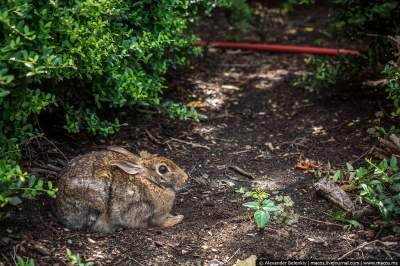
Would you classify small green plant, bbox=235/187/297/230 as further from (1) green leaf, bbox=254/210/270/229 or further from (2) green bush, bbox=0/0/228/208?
(2) green bush, bbox=0/0/228/208

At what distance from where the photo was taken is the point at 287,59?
927cm

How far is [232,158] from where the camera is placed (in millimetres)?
6262

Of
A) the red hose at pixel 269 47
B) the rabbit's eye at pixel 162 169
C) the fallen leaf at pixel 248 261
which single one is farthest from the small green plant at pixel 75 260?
the red hose at pixel 269 47

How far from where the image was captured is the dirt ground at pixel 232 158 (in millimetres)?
4484

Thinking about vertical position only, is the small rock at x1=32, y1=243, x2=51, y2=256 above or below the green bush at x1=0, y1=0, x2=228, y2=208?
below

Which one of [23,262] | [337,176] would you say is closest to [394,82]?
[337,176]

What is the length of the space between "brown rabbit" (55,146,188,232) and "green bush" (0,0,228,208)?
53cm

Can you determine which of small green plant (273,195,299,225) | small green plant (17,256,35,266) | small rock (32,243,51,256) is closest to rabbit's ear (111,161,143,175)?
small rock (32,243,51,256)

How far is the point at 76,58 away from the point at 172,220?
1594 mm

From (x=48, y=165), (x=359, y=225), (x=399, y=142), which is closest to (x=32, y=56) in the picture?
(x=48, y=165)

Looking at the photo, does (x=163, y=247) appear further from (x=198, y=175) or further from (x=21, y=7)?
(x=21, y=7)

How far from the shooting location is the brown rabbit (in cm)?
470

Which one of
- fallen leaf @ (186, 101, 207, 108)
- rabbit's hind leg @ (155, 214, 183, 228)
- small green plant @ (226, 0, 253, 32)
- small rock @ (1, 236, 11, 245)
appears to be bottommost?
rabbit's hind leg @ (155, 214, 183, 228)

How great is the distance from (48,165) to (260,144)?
2387 mm
